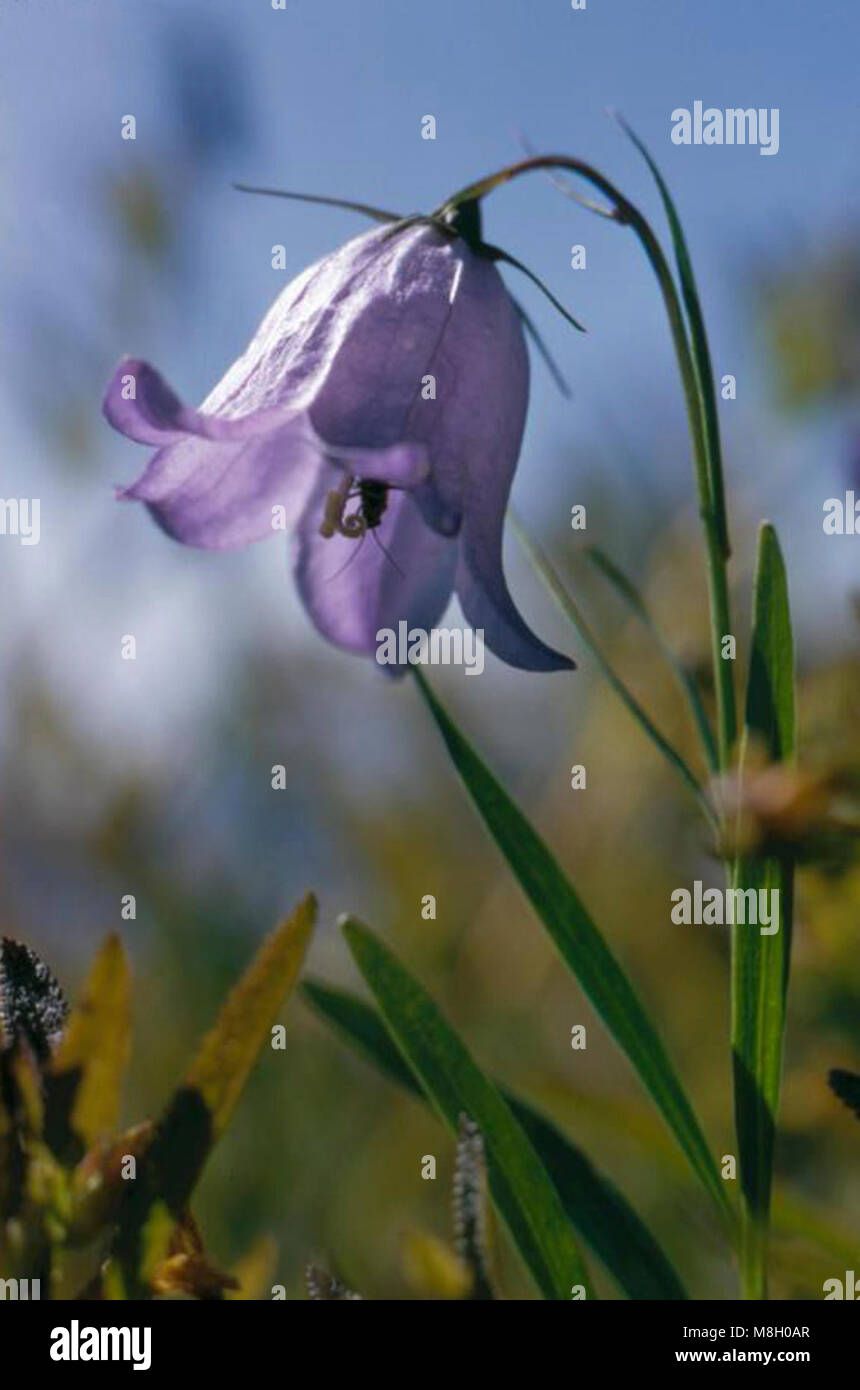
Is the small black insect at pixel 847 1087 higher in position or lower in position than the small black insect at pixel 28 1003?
lower

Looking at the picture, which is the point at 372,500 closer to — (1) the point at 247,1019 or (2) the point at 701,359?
(2) the point at 701,359

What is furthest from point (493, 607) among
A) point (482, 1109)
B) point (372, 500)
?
point (482, 1109)

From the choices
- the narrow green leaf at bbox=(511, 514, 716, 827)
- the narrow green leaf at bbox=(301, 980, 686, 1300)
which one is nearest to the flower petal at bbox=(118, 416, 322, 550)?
the narrow green leaf at bbox=(511, 514, 716, 827)

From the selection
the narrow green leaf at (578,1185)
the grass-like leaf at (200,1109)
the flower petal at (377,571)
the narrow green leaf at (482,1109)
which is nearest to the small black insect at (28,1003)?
the grass-like leaf at (200,1109)

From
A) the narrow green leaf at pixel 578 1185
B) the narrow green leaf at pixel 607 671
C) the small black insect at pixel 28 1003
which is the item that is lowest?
the narrow green leaf at pixel 578 1185

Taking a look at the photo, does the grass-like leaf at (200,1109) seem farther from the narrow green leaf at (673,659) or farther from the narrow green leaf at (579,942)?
the narrow green leaf at (673,659)
